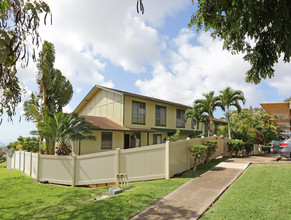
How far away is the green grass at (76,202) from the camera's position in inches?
245

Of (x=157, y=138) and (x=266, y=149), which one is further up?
(x=157, y=138)

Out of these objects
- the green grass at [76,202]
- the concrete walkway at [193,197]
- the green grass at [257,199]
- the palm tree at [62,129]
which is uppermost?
the palm tree at [62,129]

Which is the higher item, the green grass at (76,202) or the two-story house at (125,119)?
the two-story house at (125,119)

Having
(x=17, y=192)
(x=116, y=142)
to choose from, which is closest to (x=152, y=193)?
(x=17, y=192)

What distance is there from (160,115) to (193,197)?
56.7ft

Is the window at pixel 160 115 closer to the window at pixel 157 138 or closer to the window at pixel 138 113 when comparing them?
the window at pixel 157 138

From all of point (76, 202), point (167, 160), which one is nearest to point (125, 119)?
point (167, 160)

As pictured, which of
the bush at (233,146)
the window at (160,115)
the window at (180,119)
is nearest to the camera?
the bush at (233,146)

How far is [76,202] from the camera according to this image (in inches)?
314

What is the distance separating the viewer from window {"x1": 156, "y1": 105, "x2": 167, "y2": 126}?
2370 cm

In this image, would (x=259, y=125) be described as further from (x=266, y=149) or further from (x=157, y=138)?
(x=157, y=138)

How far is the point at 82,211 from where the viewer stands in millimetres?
6508

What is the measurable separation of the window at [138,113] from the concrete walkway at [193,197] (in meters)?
12.0

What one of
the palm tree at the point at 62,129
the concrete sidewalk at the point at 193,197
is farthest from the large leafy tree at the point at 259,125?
the palm tree at the point at 62,129
